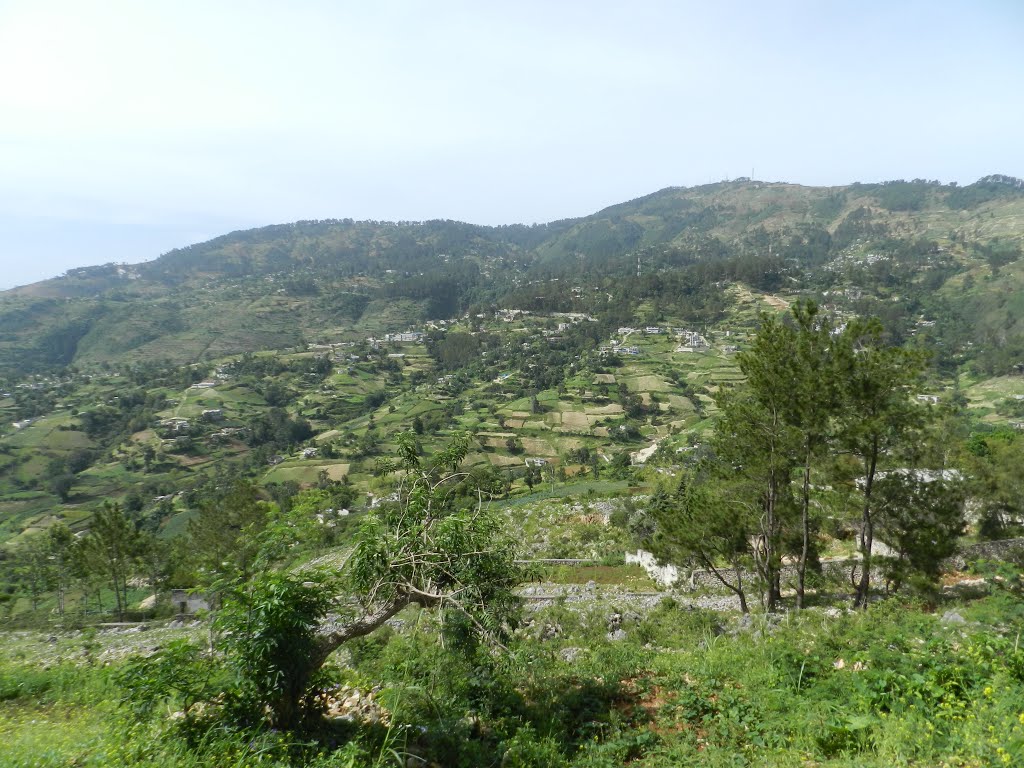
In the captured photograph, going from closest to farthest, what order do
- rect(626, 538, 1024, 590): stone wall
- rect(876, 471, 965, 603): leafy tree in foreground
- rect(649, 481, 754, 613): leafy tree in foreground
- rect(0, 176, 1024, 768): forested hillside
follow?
rect(0, 176, 1024, 768): forested hillside < rect(876, 471, 965, 603): leafy tree in foreground < rect(649, 481, 754, 613): leafy tree in foreground < rect(626, 538, 1024, 590): stone wall

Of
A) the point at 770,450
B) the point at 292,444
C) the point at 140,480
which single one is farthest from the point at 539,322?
the point at 770,450

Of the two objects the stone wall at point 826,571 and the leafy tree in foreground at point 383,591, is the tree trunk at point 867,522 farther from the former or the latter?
the leafy tree in foreground at point 383,591

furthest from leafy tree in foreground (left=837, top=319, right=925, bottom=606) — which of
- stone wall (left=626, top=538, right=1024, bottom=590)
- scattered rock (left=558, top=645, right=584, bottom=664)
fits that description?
scattered rock (left=558, top=645, right=584, bottom=664)

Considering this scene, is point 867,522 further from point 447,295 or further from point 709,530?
point 447,295

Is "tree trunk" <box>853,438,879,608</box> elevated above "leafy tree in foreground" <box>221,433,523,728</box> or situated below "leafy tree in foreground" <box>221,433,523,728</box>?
below

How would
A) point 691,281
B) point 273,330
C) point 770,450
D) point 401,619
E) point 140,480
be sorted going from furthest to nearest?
point 273,330 → point 691,281 → point 140,480 → point 401,619 → point 770,450

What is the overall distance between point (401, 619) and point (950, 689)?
13.7m

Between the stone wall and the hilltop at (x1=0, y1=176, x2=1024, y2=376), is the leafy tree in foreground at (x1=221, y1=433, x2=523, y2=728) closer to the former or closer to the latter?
the stone wall

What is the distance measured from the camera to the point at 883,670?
18.3ft

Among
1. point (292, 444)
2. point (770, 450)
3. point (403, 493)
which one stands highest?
point (403, 493)

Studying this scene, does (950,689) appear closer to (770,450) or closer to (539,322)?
(770,450)

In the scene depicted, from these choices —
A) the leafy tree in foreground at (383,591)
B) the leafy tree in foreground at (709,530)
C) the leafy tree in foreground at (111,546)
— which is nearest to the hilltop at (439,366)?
the leafy tree in foreground at (383,591)

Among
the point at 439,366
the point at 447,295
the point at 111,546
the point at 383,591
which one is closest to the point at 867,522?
the point at 383,591

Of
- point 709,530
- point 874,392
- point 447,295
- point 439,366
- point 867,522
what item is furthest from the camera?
point 447,295
